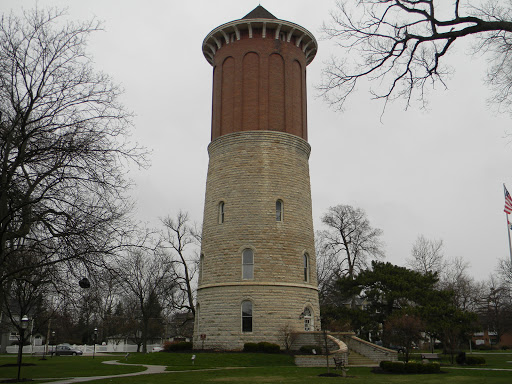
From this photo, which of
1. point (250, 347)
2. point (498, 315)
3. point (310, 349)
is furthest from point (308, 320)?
point (498, 315)

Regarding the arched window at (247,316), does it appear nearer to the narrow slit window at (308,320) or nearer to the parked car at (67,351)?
the narrow slit window at (308,320)

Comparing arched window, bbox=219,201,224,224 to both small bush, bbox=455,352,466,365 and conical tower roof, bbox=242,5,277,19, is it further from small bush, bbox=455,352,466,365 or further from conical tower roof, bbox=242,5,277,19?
small bush, bbox=455,352,466,365

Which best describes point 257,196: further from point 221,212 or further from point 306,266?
point 306,266

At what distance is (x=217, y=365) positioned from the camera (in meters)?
27.2

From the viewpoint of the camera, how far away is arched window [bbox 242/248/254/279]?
3152 centimetres

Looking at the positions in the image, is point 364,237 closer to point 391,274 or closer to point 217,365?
point 391,274

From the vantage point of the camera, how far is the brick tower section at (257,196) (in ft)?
102

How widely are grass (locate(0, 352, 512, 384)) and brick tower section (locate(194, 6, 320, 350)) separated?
249 centimetres

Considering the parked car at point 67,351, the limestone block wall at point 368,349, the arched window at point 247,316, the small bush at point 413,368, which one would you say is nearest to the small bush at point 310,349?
the limestone block wall at point 368,349

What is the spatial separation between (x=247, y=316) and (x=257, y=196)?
7.30 metres

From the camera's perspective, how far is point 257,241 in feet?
104

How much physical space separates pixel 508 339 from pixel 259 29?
66692mm

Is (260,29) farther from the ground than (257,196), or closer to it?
farther from the ground

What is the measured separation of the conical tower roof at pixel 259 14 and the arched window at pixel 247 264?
54.0ft
